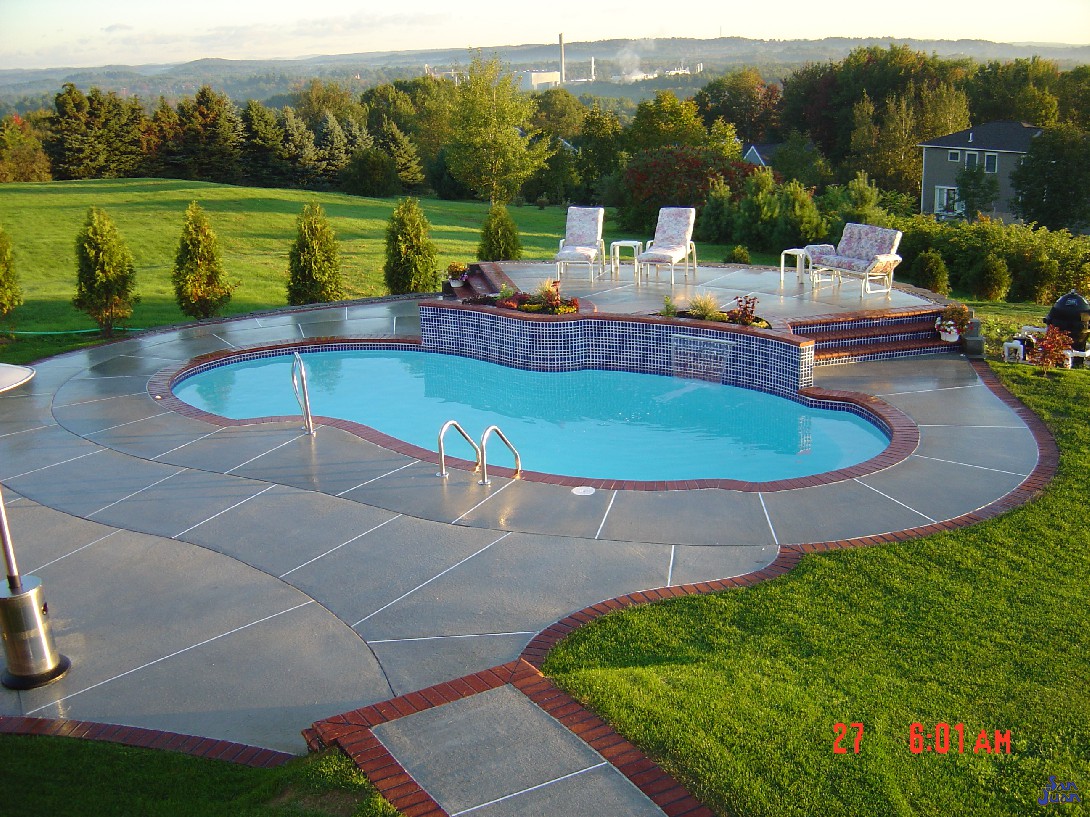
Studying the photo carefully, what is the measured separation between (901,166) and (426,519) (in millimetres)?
49958

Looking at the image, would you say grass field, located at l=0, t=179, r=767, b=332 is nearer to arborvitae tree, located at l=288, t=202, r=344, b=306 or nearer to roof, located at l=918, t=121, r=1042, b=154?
arborvitae tree, located at l=288, t=202, r=344, b=306

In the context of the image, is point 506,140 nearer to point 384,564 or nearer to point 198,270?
point 198,270

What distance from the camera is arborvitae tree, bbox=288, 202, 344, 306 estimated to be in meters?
15.6

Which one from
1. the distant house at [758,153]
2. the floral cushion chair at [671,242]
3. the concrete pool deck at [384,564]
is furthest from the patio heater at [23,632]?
the distant house at [758,153]

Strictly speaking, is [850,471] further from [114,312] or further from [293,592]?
[114,312]

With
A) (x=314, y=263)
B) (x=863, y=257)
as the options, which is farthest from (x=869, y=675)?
(x=314, y=263)

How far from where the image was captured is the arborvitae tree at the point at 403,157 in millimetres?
42000

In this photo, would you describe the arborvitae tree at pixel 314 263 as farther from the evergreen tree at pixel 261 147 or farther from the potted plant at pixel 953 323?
the evergreen tree at pixel 261 147

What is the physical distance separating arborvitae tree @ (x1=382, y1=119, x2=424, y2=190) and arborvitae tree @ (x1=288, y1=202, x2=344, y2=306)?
26958mm

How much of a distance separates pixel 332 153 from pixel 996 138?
3101cm

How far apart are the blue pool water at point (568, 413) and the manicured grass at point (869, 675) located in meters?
2.86

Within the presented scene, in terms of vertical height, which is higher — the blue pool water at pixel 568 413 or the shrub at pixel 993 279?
the shrub at pixel 993 279

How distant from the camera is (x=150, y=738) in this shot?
4551 millimetres

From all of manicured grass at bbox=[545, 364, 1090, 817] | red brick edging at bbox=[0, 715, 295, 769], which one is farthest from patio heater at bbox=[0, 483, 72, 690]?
manicured grass at bbox=[545, 364, 1090, 817]
